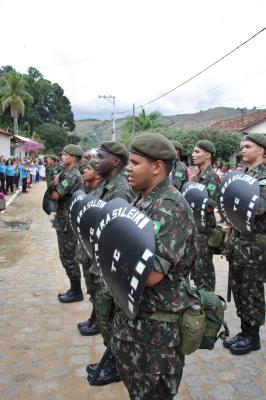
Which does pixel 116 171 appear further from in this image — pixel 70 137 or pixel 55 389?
pixel 70 137

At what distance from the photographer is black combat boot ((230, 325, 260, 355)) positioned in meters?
3.52

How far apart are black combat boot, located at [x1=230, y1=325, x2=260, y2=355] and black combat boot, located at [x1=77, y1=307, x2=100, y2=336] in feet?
4.39

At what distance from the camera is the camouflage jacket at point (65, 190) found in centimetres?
444

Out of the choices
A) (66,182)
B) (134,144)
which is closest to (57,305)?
(66,182)

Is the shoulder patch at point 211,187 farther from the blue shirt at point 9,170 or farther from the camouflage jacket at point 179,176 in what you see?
the blue shirt at point 9,170

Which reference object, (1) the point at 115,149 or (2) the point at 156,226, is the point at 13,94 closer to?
(1) the point at 115,149

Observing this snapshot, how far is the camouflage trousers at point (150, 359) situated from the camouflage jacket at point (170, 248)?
0.10m

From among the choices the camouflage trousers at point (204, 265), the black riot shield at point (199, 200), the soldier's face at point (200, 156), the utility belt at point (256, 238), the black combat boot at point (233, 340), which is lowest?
the black combat boot at point (233, 340)

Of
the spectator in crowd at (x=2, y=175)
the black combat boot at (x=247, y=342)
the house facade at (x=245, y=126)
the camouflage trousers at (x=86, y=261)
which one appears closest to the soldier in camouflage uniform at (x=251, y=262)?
the black combat boot at (x=247, y=342)

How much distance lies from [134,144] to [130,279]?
68 cm

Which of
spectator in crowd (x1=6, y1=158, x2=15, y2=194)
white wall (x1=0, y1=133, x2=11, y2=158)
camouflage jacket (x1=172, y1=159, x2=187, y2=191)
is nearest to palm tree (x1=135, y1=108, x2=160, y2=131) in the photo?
white wall (x1=0, y1=133, x2=11, y2=158)

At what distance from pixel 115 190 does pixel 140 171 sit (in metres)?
1.17

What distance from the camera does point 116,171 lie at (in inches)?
130

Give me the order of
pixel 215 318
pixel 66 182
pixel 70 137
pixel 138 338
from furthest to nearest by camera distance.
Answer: pixel 70 137, pixel 66 182, pixel 215 318, pixel 138 338
